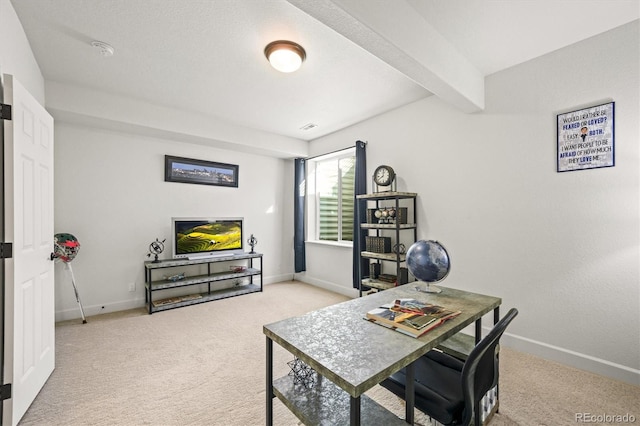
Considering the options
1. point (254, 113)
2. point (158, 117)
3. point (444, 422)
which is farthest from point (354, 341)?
point (158, 117)

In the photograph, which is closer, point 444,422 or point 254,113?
point 444,422

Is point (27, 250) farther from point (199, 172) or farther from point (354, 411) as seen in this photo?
point (199, 172)

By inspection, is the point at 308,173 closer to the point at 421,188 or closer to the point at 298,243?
the point at 298,243

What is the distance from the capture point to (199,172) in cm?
438

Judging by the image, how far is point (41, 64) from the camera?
8.62 feet

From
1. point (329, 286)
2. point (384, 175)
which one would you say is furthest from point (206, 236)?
point (384, 175)

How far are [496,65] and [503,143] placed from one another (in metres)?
0.74

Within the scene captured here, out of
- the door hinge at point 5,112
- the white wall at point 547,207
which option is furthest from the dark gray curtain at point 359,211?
the door hinge at point 5,112

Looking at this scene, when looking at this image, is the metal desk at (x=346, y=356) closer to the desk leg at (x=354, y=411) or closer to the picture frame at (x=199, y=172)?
the desk leg at (x=354, y=411)

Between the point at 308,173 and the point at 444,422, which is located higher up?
the point at 308,173

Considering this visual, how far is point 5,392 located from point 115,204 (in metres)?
2.55

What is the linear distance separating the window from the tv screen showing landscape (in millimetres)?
1427

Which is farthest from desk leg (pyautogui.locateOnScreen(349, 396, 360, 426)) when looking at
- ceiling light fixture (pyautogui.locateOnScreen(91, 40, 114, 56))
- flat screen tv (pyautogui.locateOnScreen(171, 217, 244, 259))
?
flat screen tv (pyautogui.locateOnScreen(171, 217, 244, 259))

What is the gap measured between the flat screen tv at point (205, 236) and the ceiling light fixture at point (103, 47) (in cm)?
211
